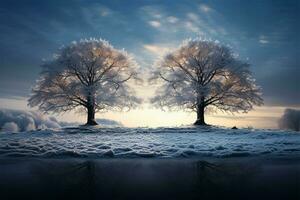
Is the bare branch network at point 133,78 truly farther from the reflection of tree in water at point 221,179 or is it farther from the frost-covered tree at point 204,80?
the reflection of tree in water at point 221,179

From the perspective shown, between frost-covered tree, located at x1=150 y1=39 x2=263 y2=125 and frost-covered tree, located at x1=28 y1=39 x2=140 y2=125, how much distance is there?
3422mm

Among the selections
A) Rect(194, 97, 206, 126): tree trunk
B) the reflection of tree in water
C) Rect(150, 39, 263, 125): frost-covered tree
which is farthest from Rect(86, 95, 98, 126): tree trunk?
the reflection of tree in water

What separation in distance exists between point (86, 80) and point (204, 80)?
38.0ft

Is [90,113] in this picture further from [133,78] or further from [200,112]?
[200,112]

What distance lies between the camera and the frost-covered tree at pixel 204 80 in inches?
1324

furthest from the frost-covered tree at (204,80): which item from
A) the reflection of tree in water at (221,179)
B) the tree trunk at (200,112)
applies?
the reflection of tree in water at (221,179)

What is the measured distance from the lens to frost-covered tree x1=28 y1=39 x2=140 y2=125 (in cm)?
3344

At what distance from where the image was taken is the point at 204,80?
34969 mm

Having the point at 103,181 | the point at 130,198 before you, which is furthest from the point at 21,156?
the point at 130,198

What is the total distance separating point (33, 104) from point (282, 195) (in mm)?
31720

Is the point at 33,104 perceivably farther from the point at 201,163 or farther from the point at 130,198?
the point at 130,198

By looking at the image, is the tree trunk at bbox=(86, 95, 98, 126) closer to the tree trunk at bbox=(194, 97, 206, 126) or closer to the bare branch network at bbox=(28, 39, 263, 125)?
the bare branch network at bbox=(28, 39, 263, 125)

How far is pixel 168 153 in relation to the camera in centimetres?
1200

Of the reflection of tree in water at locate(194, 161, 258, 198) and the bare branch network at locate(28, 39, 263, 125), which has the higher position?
the bare branch network at locate(28, 39, 263, 125)
